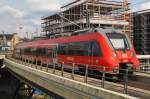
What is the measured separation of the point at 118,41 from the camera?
24078mm

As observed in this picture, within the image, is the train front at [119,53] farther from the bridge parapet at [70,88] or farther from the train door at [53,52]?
the train door at [53,52]

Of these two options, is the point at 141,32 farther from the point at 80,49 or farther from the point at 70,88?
the point at 70,88

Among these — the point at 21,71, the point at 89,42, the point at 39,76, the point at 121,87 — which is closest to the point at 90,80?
the point at 121,87

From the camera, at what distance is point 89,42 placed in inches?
1000

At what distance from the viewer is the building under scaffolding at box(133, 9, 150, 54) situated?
76.1m

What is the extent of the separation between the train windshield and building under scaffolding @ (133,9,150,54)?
50557mm

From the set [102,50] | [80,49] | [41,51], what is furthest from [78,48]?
[41,51]

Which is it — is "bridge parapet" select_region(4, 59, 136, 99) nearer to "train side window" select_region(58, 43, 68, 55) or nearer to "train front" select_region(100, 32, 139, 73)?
"train front" select_region(100, 32, 139, 73)

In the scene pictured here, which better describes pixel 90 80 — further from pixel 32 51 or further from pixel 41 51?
pixel 32 51

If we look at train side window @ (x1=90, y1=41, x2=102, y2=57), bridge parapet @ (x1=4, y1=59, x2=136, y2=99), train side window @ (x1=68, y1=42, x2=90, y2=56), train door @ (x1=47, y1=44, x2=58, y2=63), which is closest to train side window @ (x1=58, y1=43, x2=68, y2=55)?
train side window @ (x1=68, y1=42, x2=90, y2=56)

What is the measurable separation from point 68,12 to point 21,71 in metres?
50.1

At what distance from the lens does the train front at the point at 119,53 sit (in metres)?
22.5

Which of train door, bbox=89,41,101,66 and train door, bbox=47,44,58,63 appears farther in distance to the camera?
train door, bbox=47,44,58,63

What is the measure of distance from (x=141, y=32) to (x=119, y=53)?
193 feet
